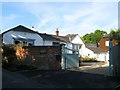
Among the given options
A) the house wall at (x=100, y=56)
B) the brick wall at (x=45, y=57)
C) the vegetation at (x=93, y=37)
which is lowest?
the house wall at (x=100, y=56)

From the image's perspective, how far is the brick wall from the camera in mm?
24016

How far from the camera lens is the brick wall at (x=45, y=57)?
24016mm

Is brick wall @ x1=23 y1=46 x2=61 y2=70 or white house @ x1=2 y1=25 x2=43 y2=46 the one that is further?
white house @ x1=2 y1=25 x2=43 y2=46

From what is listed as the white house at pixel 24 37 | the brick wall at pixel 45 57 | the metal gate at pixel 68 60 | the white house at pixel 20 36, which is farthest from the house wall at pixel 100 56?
the brick wall at pixel 45 57

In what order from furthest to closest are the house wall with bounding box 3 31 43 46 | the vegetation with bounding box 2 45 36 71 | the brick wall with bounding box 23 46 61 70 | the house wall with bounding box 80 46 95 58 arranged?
the house wall with bounding box 80 46 95 58 < the house wall with bounding box 3 31 43 46 < the brick wall with bounding box 23 46 61 70 < the vegetation with bounding box 2 45 36 71

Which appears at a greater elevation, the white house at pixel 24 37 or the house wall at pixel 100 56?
the white house at pixel 24 37

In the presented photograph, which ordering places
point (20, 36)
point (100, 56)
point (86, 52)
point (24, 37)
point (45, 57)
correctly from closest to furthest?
point (45, 57), point (20, 36), point (24, 37), point (86, 52), point (100, 56)

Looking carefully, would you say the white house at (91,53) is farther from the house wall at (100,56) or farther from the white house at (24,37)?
the white house at (24,37)

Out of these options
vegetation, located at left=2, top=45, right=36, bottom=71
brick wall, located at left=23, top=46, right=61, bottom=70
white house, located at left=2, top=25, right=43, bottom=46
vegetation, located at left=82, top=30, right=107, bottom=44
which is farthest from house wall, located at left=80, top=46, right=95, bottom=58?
vegetation, located at left=82, top=30, right=107, bottom=44

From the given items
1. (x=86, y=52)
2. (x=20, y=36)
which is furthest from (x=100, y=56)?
(x=20, y=36)

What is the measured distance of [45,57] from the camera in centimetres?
2420

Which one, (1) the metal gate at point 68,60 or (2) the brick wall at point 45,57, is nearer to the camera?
(2) the brick wall at point 45,57

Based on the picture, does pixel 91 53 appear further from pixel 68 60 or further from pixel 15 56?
pixel 15 56

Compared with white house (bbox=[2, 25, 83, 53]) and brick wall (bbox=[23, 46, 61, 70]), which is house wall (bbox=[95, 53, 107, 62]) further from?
brick wall (bbox=[23, 46, 61, 70])
